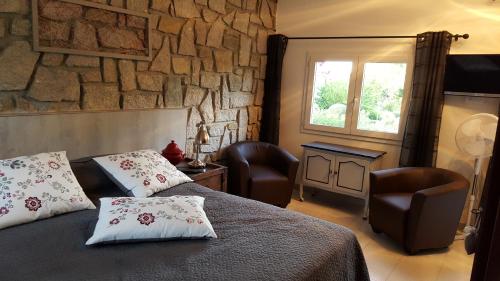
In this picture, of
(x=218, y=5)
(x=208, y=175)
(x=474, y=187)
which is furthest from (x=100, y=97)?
(x=474, y=187)

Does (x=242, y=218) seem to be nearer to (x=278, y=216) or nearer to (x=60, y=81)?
(x=278, y=216)

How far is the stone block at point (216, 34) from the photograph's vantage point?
352 cm

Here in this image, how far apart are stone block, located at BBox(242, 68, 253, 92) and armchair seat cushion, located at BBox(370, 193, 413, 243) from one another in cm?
194

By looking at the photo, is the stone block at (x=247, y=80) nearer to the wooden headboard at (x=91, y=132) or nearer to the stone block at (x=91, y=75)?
the wooden headboard at (x=91, y=132)

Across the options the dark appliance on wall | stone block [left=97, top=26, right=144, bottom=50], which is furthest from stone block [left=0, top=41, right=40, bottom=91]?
the dark appliance on wall

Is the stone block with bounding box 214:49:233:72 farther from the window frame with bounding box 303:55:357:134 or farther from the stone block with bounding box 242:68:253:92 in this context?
the window frame with bounding box 303:55:357:134

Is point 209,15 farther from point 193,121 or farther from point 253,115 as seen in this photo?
point 253,115

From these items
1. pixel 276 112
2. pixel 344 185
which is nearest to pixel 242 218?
pixel 344 185

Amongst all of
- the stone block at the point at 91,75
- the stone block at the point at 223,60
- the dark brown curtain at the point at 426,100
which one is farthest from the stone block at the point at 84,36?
the dark brown curtain at the point at 426,100

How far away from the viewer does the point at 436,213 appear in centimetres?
275

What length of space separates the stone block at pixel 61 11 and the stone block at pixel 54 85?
0.36 meters

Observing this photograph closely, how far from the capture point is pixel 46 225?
170 cm

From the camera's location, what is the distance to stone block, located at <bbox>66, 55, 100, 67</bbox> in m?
2.46

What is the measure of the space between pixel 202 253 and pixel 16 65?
1796 mm
